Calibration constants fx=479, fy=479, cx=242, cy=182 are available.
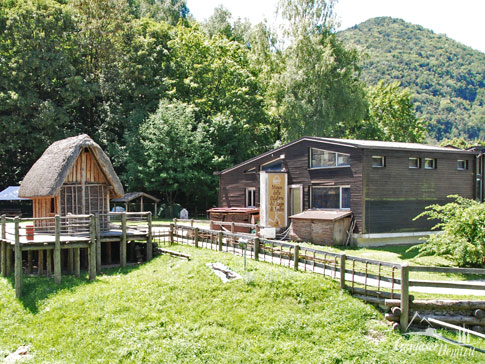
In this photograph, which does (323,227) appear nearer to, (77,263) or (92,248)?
(92,248)

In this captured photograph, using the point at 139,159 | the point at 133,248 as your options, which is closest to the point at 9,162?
the point at 139,159

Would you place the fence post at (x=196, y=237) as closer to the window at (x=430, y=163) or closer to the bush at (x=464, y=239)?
the bush at (x=464, y=239)

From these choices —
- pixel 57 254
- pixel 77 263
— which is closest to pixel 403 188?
pixel 77 263

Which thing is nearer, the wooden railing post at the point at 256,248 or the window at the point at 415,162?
→ the wooden railing post at the point at 256,248

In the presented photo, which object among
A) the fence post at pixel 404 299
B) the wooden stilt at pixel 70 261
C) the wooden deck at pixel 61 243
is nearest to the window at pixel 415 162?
the fence post at pixel 404 299

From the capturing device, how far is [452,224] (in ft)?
59.8

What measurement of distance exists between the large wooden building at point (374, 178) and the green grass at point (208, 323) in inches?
335

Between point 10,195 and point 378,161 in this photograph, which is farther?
point 10,195

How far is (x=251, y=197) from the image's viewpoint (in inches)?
1222

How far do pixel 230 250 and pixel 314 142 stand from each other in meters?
8.74

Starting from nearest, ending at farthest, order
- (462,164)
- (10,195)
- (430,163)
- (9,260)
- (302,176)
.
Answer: (9,260) → (430,163) → (302,176) → (462,164) → (10,195)

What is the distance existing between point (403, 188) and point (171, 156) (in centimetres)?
2203

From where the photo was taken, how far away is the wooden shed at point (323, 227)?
74.6 ft

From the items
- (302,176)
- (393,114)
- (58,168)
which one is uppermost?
(393,114)
